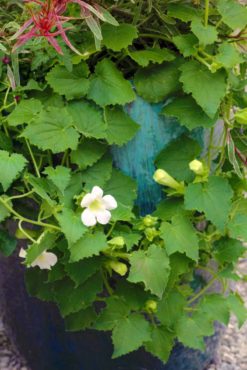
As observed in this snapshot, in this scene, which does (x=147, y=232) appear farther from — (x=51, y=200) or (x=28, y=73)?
(x=28, y=73)

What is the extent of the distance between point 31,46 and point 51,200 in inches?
16.3

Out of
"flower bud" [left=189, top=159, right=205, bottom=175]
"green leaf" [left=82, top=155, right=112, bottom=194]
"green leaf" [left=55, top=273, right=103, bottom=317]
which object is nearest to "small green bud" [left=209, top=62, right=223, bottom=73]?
"flower bud" [left=189, top=159, right=205, bottom=175]

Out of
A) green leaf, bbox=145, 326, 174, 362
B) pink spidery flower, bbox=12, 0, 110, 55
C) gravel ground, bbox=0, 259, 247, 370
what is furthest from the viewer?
gravel ground, bbox=0, 259, 247, 370

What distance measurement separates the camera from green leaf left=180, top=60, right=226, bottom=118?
1597mm

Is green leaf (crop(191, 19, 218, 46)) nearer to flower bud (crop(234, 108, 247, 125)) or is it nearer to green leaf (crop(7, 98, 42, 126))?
flower bud (crop(234, 108, 247, 125))

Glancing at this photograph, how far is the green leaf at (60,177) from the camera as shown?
1556 millimetres

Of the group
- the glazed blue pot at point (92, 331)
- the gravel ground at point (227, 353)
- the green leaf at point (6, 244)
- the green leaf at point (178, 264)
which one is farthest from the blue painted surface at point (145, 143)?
the gravel ground at point (227, 353)

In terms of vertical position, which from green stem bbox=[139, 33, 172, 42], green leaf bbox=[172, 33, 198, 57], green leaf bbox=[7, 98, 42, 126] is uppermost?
green leaf bbox=[172, 33, 198, 57]

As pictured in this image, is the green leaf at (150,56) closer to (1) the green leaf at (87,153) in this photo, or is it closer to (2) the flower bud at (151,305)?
(1) the green leaf at (87,153)

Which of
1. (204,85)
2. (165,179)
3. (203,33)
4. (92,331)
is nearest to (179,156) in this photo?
(165,179)

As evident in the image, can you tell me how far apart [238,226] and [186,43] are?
0.46 meters

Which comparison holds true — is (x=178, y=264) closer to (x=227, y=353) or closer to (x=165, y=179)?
(x=165, y=179)

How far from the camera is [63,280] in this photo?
176cm

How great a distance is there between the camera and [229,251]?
1.79 meters
